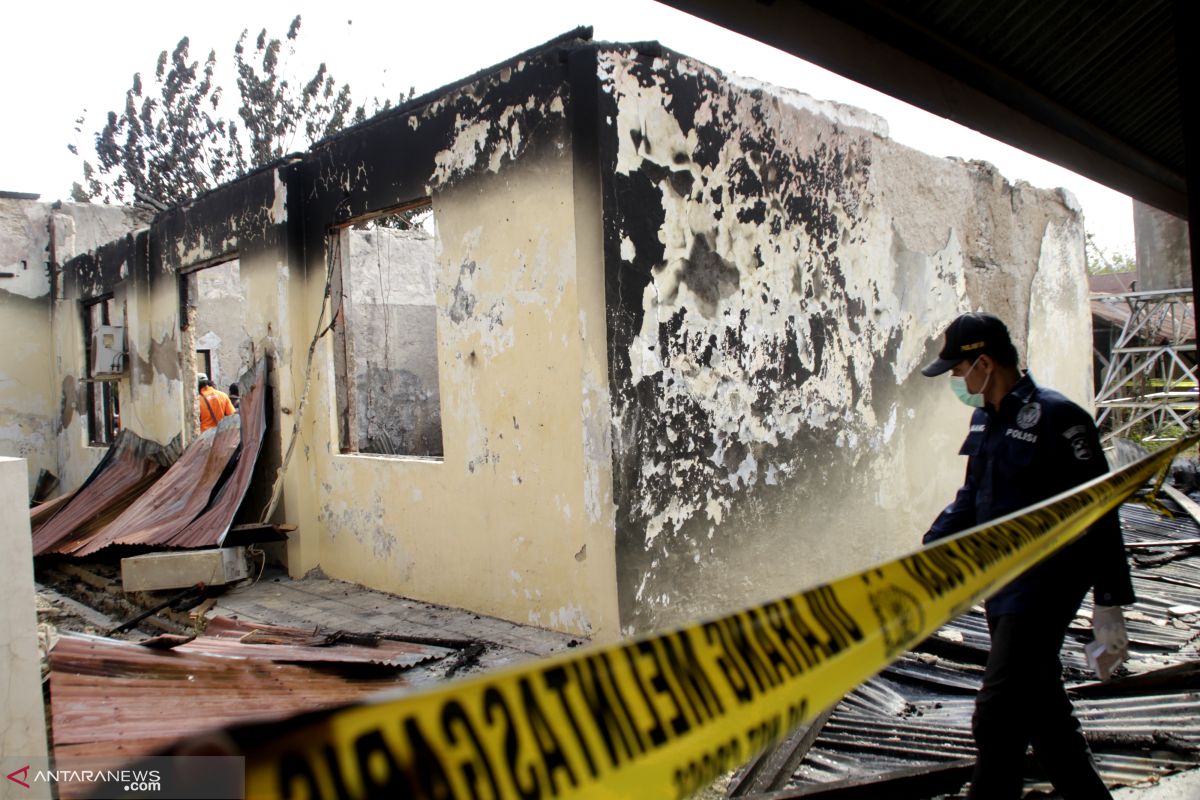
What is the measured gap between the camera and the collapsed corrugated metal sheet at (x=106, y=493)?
7.77 m

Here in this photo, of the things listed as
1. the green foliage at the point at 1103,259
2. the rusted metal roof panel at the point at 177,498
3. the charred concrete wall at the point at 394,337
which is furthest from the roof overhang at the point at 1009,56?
the green foliage at the point at 1103,259

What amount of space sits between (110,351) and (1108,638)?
1017cm

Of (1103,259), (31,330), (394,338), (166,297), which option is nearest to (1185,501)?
(394,338)

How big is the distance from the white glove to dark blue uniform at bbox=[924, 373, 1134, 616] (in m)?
0.04

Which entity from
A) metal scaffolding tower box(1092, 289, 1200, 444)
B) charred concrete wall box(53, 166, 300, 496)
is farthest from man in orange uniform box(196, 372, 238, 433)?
metal scaffolding tower box(1092, 289, 1200, 444)

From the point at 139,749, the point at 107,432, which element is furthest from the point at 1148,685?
the point at 107,432

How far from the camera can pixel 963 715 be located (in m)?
3.61

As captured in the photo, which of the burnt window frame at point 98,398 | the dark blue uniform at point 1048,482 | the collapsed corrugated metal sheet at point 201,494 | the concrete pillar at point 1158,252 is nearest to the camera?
the dark blue uniform at point 1048,482

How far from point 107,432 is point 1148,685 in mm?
11772

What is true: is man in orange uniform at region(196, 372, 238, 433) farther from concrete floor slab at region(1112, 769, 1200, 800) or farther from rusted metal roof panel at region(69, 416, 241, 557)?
concrete floor slab at region(1112, 769, 1200, 800)

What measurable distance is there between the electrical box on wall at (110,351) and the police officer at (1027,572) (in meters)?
9.51

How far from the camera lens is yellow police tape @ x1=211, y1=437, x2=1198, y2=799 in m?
0.80

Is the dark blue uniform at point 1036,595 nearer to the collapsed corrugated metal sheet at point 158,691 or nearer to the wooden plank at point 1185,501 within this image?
the collapsed corrugated metal sheet at point 158,691

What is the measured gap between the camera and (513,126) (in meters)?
4.88
